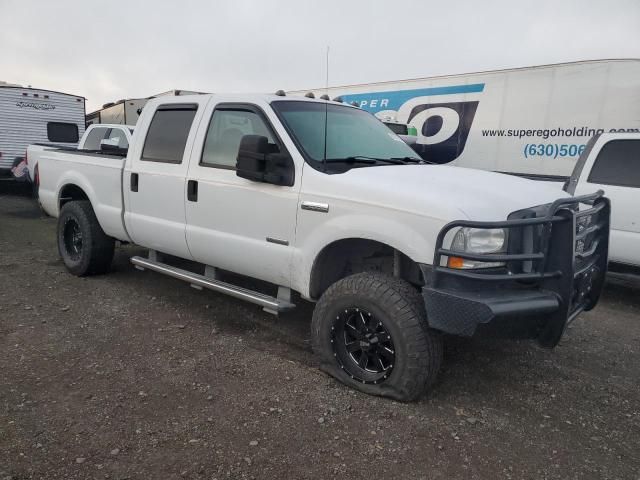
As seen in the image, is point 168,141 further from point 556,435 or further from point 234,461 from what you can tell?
point 556,435

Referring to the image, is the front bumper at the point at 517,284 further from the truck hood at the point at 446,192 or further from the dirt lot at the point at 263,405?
the dirt lot at the point at 263,405

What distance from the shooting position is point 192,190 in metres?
4.24

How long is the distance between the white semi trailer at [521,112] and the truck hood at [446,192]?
3645mm

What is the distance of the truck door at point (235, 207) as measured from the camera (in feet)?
12.1

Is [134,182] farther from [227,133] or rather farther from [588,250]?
[588,250]

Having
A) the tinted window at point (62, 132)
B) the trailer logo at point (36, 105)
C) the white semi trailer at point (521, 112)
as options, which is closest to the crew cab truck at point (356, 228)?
the white semi trailer at point (521, 112)

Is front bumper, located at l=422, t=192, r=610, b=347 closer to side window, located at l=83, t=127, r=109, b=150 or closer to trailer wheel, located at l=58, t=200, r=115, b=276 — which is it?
trailer wheel, located at l=58, t=200, r=115, b=276

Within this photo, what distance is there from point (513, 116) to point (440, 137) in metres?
1.60

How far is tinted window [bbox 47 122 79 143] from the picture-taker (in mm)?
13141

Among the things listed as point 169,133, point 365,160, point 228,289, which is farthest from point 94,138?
point 365,160

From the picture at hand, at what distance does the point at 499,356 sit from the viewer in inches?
160

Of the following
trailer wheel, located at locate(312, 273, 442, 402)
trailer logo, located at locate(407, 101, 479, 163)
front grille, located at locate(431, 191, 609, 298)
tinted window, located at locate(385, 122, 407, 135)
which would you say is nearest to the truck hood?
front grille, located at locate(431, 191, 609, 298)

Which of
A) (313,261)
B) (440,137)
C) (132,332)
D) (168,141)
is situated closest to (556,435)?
(313,261)

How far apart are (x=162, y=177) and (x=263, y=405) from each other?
2.34m
